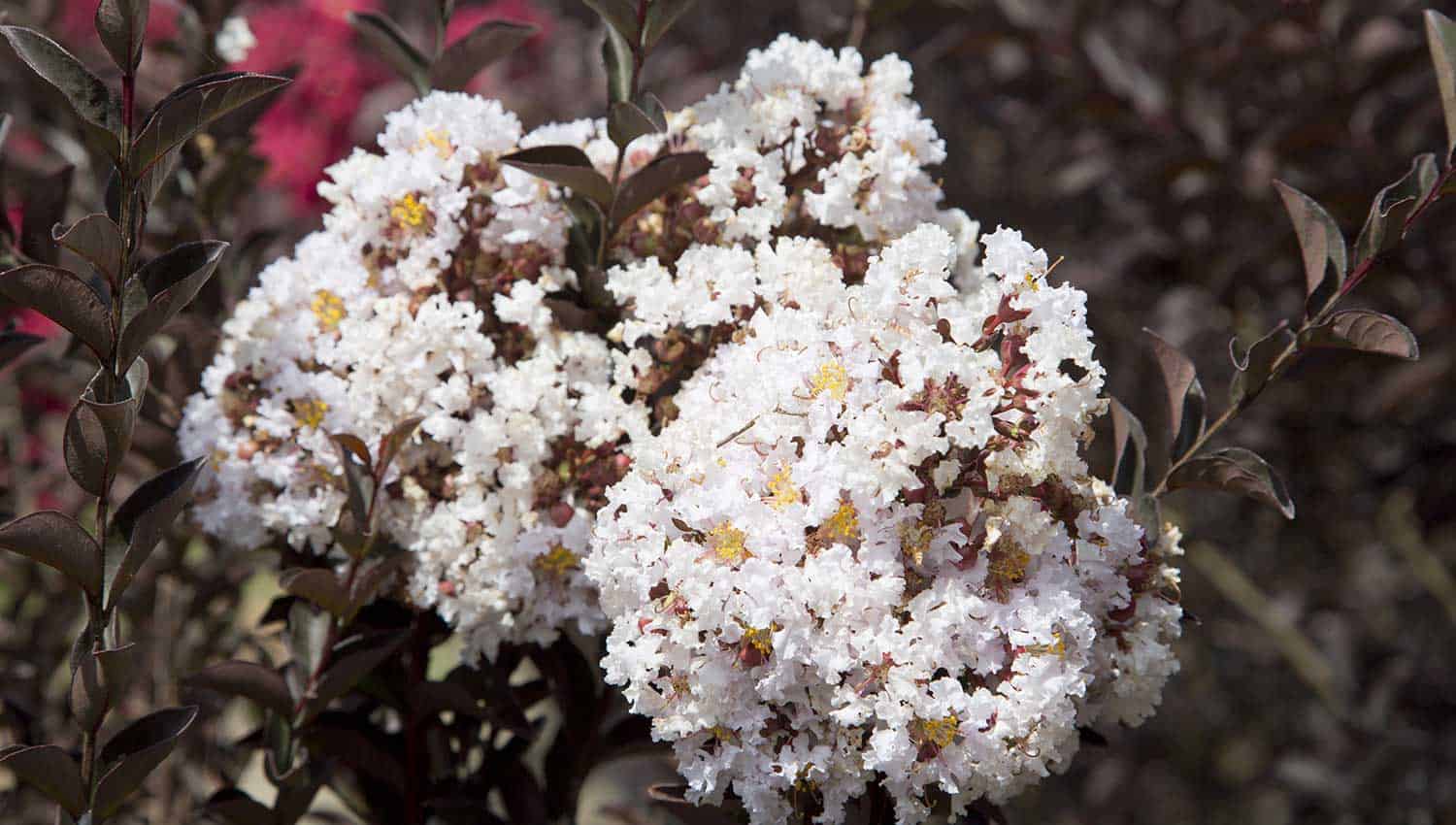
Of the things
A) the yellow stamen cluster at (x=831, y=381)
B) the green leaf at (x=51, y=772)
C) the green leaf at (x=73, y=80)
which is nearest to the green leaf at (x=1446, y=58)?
the yellow stamen cluster at (x=831, y=381)

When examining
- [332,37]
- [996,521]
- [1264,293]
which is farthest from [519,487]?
[332,37]

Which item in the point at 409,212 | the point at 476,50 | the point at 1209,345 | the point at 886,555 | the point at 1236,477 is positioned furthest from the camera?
the point at 1209,345

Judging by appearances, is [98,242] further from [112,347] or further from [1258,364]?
[1258,364]

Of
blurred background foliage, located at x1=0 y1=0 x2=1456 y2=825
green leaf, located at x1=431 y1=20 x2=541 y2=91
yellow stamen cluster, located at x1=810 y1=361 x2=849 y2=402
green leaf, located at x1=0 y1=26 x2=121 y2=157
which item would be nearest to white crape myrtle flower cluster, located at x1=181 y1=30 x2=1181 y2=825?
yellow stamen cluster, located at x1=810 y1=361 x2=849 y2=402

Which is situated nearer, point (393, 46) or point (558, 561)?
point (558, 561)

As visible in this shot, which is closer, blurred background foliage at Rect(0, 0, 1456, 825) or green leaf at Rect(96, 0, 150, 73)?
green leaf at Rect(96, 0, 150, 73)

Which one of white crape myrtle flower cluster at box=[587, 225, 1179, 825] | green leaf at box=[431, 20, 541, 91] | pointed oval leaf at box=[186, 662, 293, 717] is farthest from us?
green leaf at box=[431, 20, 541, 91]

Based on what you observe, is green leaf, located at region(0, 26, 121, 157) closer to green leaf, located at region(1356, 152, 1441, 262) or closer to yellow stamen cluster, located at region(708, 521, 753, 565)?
yellow stamen cluster, located at region(708, 521, 753, 565)

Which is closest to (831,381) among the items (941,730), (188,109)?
(941,730)
